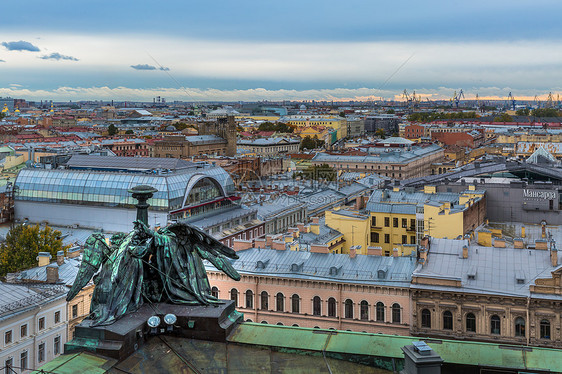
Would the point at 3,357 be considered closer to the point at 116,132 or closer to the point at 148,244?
the point at 148,244

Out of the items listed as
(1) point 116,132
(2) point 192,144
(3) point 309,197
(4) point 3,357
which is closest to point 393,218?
(3) point 309,197

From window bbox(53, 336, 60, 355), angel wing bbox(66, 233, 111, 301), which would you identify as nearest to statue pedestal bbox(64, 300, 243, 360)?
angel wing bbox(66, 233, 111, 301)

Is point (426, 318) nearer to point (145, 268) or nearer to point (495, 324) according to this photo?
point (495, 324)

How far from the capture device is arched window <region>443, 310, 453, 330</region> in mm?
29219

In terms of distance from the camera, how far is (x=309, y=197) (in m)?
68.1

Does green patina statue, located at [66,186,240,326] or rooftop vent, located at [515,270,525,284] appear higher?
green patina statue, located at [66,186,240,326]

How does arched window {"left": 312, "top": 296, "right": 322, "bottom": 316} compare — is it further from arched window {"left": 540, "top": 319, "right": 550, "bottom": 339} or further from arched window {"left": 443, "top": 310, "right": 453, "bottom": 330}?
arched window {"left": 540, "top": 319, "right": 550, "bottom": 339}

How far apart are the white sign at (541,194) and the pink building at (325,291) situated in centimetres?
1812

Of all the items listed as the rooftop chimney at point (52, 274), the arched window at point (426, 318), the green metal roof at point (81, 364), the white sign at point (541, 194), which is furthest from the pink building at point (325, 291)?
the white sign at point (541, 194)

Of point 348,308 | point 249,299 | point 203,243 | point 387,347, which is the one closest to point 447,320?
point 348,308

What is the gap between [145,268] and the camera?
53.1ft

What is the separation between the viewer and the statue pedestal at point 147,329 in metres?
14.5

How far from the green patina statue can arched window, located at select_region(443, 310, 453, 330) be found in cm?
1509

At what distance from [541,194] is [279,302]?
23059 mm
